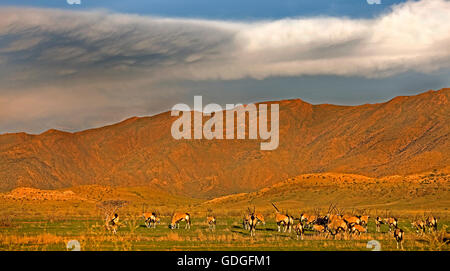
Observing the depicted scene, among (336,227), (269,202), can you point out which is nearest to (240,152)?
(269,202)

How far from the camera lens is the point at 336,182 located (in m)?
98.7

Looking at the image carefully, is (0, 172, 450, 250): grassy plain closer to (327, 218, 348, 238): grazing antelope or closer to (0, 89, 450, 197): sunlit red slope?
(327, 218, 348, 238): grazing antelope

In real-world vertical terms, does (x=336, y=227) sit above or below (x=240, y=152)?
below

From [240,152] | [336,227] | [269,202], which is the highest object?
[240,152]

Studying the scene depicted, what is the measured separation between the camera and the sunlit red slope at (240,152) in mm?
148500

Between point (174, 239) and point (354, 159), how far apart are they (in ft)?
412

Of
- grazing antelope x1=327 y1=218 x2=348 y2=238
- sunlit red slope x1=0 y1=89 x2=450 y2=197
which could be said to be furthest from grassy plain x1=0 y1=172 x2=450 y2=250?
sunlit red slope x1=0 y1=89 x2=450 y2=197

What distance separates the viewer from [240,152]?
582 feet

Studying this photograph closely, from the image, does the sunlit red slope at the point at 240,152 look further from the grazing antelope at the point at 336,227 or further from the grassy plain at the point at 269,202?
the grazing antelope at the point at 336,227

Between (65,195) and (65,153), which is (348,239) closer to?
(65,195)

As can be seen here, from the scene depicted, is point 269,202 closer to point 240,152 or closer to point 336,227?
point 336,227

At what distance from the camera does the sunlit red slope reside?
14850 centimetres

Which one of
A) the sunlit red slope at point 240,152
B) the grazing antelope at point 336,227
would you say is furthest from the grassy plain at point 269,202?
the sunlit red slope at point 240,152
